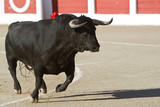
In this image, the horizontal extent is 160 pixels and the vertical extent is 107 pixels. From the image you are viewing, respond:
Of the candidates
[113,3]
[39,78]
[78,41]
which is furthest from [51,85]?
[113,3]

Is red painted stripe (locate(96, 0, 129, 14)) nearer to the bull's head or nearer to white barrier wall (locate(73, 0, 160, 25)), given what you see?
white barrier wall (locate(73, 0, 160, 25))

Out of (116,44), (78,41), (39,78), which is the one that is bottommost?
(116,44)

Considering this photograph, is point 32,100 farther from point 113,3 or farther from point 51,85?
point 113,3

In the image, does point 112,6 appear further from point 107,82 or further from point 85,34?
point 85,34

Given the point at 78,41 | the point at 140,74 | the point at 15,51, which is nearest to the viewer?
the point at 78,41

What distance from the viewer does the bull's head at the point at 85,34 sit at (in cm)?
691

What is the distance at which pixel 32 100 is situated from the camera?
735 cm

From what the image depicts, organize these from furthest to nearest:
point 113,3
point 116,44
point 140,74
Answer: point 113,3 < point 116,44 < point 140,74

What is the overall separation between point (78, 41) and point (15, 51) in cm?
154

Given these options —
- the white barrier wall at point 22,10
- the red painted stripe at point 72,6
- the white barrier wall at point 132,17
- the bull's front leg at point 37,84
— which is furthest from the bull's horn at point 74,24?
the white barrier wall at point 22,10

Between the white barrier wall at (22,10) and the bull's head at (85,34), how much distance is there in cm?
1815

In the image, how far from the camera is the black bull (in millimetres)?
7031

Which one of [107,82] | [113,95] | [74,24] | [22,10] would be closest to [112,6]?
[22,10]

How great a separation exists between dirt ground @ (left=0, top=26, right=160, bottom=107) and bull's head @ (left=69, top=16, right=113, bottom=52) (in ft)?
3.03
